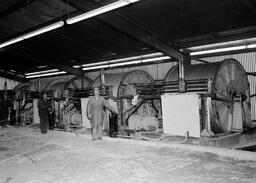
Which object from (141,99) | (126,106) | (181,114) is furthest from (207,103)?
(126,106)

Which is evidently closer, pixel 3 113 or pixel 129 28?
pixel 129 28

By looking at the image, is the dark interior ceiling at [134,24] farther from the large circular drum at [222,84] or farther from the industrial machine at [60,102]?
the industrial machine at [60,102]

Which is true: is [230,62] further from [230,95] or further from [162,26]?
[162,26]

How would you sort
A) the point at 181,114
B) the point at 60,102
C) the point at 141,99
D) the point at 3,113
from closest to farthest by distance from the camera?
the point at 181,114
the point at 141,99
the point at 60,102
the point at 3,113

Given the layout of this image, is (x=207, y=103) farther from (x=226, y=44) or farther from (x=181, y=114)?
(x=226, y=44)

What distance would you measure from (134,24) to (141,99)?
3098 mm

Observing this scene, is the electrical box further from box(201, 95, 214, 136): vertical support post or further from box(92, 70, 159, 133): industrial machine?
box(92, 70, 159, 133): industrial machine

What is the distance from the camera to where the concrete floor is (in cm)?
398

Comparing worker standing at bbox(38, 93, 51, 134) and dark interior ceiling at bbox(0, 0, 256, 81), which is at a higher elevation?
dark interior ceiling at bbox(0, 0, 256, 81)

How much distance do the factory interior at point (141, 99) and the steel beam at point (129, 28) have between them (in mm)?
39

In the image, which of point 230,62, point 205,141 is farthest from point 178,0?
point 205,141

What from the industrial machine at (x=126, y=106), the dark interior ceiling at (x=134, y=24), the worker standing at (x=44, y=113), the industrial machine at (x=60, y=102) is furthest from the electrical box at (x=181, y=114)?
the worker standing at (x=44, y=113)

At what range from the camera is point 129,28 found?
9.48 m

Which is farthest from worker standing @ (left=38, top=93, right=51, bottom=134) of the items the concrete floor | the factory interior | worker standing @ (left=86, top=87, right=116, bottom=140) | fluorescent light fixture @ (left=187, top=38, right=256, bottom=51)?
fluorescent light fixture @ (left=187, top=38, right=256, bottom=51)
